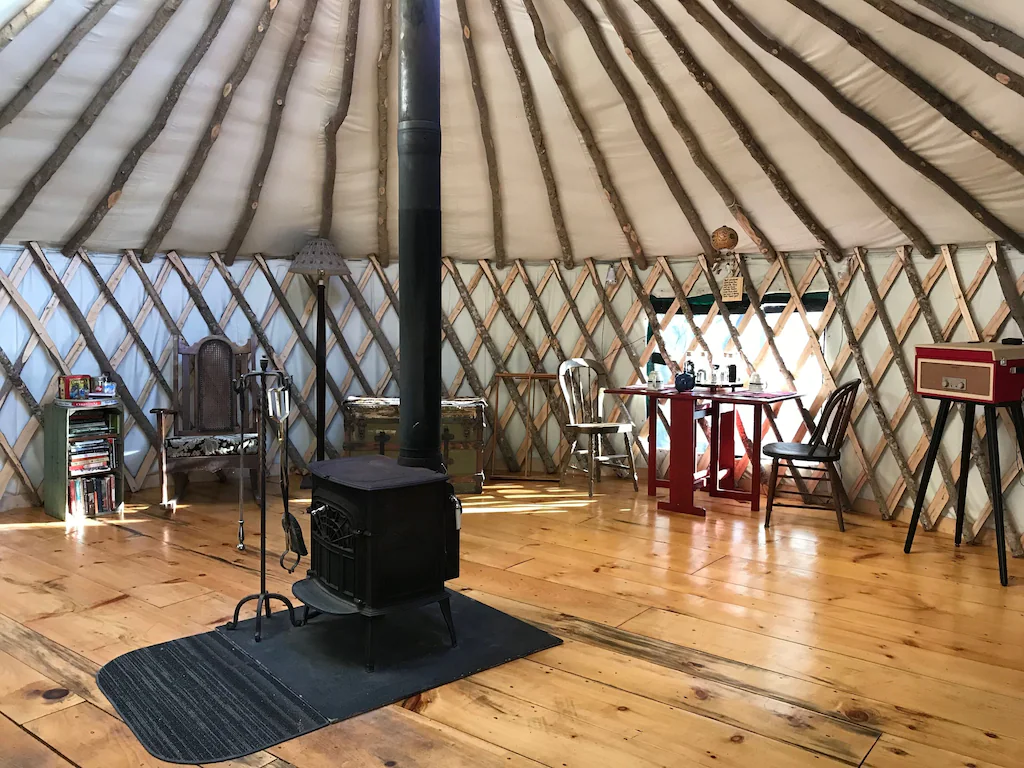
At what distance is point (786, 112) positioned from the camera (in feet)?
12.5

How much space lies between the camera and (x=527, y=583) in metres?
3.41

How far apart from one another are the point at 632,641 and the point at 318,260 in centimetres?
319

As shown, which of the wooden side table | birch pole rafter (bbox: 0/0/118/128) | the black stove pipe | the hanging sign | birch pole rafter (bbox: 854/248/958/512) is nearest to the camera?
the black stove pipe

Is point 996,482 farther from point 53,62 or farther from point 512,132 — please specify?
point 53,62

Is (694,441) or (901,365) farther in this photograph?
(694,441)

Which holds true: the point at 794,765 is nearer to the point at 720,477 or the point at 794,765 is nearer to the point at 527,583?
the point at 527,583

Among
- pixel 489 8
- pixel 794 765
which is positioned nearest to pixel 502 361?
pixel 489 8

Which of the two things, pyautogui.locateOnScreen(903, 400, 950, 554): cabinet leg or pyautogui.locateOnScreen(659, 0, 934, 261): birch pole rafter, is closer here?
pyautogui.locateOnScreen(659, 0, 934, 261): birch pole rafter

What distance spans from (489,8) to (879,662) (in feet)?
10.1

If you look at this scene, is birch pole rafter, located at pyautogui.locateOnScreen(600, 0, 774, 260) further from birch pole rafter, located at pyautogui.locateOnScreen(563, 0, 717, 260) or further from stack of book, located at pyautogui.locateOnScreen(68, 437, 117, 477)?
stack of book, located at pyautogui.locateOnScreen(68, 437, 117, 477)

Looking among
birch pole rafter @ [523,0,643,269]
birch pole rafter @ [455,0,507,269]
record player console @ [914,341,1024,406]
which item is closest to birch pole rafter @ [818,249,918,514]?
record player console @ [914,341,1024,406]

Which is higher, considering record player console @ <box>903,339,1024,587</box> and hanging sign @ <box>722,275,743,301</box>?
hanging sign @ <box>722,275,743,301</box>

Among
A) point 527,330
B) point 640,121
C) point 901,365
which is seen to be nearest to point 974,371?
point 901,365

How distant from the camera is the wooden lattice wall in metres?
4.36
